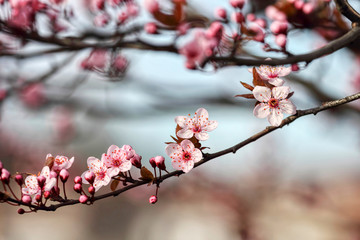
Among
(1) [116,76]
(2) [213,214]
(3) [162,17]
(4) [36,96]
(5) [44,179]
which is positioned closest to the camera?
(5) [44,179]

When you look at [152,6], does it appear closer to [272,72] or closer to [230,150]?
[272,72]

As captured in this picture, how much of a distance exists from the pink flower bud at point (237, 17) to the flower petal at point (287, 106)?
2.21 ft

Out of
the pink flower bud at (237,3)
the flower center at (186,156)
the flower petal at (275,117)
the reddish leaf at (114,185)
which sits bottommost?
the reddish leaf at (114,185)

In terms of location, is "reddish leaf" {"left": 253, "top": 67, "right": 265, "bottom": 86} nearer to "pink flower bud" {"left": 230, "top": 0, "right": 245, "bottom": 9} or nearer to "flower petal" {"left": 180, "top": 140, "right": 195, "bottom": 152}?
"flower petal" {"left": 180, "top": 140, "right": 195, "bottom": 152}

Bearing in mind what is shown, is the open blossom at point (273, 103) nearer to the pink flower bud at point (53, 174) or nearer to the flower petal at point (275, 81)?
the flower petal at point (275, 81)

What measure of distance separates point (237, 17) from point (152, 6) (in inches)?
19.2

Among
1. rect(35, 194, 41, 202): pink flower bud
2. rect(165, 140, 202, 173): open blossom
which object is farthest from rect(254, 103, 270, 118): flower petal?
rect(35, 194, 41, 202): pink flower bud

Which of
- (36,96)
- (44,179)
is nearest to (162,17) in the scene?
(44,179)

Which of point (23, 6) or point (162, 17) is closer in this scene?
point (162, 17)

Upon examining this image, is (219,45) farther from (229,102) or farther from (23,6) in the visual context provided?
(229,102)

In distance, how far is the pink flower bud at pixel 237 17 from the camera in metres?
1.71

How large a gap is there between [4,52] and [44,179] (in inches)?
45.8

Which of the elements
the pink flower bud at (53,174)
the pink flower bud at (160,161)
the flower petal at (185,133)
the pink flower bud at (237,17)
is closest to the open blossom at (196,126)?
the flower petal at (185,133)

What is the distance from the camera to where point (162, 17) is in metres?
1.81
